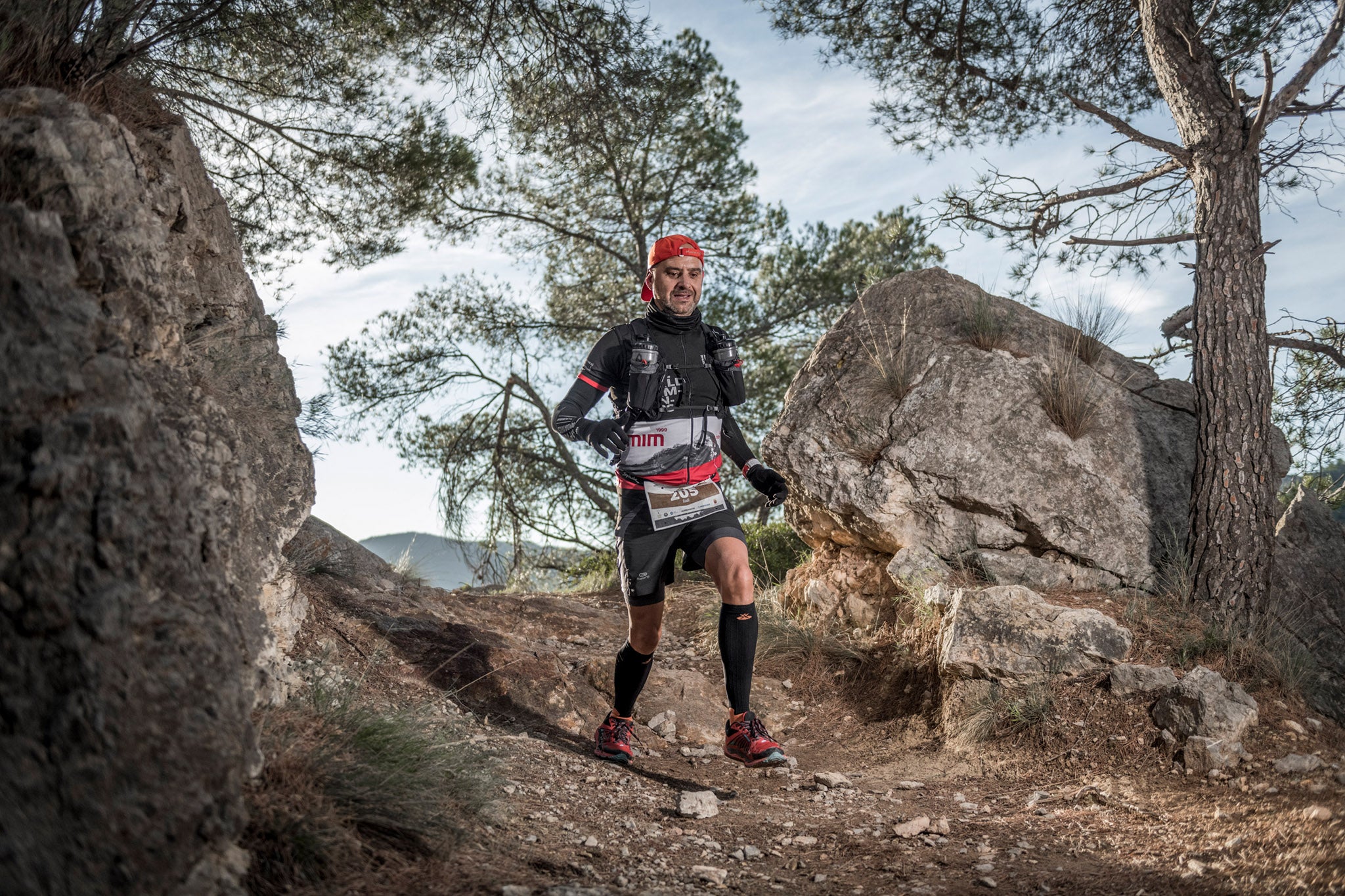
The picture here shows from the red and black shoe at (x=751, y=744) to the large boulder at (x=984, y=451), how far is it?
7.52 feet

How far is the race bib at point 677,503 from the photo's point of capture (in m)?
4.52

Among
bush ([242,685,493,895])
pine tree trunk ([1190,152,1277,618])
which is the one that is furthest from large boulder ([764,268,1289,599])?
bush ([242,685,493,895])

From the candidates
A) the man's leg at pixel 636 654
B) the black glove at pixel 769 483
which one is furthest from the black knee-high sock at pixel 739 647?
the black glove at pixel 769 483

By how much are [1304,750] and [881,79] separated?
21.3 feet

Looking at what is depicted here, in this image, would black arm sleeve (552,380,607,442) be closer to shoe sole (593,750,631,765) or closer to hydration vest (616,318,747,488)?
hydration vest (616,318,747,488)

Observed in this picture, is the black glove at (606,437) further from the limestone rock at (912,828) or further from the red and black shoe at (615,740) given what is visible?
the limestone rock at (912,828)

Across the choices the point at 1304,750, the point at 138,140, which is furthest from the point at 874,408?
the point at 138,140

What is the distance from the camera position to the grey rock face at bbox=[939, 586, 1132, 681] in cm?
516

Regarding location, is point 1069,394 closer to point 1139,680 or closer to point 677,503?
point 1139,680

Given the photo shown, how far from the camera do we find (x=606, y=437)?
442 cm

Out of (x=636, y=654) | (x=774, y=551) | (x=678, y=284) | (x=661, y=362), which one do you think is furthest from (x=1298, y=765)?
(x=774, y=551)

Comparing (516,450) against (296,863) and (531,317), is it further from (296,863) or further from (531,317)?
(296,863)

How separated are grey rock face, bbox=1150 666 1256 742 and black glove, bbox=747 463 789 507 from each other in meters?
2.30

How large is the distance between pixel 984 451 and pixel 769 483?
230 cm
